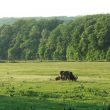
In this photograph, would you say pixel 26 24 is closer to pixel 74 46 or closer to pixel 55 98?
pixel 74 46

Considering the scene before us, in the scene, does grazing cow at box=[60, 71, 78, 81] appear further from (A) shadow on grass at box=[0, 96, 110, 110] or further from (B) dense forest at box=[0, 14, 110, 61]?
(B) dense forest at box=[0, 14, 110, 61]

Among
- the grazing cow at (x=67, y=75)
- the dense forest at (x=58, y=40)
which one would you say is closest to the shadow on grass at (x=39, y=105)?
the grazing cow at (x=67, y=75)

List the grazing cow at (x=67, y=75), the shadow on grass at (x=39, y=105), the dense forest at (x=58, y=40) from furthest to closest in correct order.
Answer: the dense forest at (x=58, y=40) → the grazing cow at (x=67, y=75) → the shadow on grass at (x=39, y=105)

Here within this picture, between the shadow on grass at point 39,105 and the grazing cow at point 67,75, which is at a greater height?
the grazing cow at point 67,75

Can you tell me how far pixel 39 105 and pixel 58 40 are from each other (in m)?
127

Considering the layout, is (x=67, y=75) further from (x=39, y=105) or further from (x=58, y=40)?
(x=58, y=40)

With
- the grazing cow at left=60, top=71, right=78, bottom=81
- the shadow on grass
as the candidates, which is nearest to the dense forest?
the grazing cow at left=60, top=71, right=78, bottom=81

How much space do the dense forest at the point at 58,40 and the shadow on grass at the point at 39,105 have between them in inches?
3926

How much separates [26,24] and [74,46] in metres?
43.1

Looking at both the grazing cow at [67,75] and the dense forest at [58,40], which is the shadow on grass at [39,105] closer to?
the grazing cow at [67,75]

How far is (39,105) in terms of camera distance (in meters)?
27.6

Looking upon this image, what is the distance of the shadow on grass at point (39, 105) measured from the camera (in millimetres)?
26206

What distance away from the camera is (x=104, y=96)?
33.0 m

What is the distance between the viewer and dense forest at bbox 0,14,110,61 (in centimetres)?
13500
